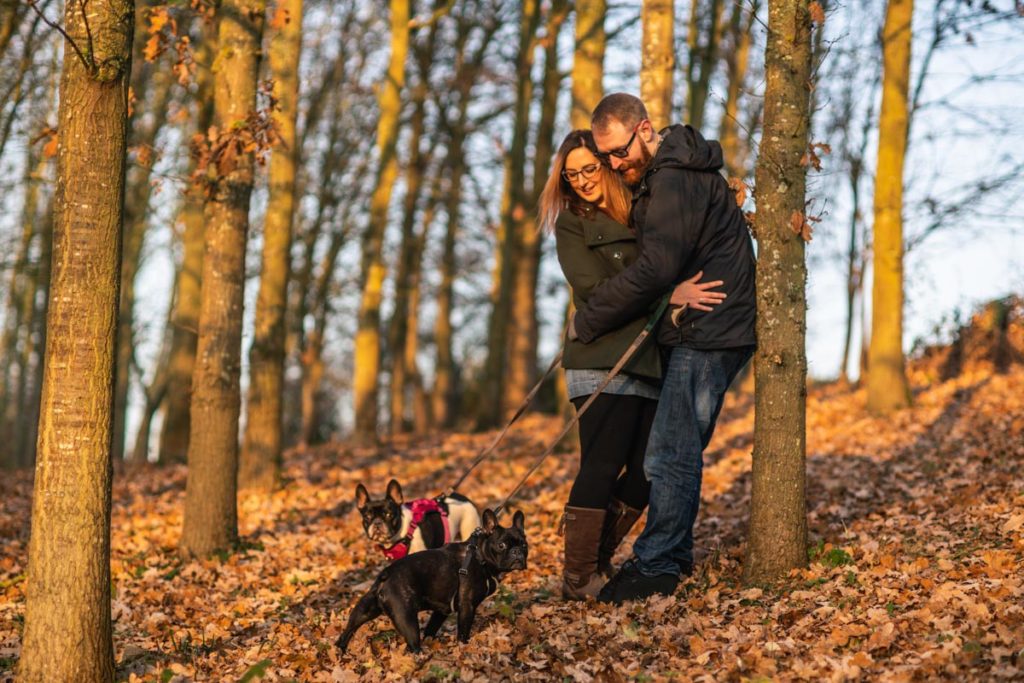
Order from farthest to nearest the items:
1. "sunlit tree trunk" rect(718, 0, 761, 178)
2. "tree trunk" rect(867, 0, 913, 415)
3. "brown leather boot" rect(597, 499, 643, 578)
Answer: "sunlit tree trunk" rect(718, 0, 761, 178), "tree trunk" rect(867, 0, 913, 415), "brown leather boot" rect(597, 499, 643, 578)

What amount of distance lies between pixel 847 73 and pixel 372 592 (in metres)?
19.1

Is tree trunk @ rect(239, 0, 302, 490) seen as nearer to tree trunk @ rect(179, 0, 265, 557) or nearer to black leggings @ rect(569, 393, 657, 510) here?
tree trunk @ rect(179, 0, 265, 557)

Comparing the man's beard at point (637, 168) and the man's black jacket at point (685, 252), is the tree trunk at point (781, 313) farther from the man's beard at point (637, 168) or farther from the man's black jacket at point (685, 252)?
the man's beard at point (637, 168)

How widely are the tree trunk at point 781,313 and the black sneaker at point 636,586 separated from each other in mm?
505

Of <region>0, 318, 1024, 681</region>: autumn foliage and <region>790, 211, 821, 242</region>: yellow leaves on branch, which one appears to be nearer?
<region>0, 318, 1024, 681</region>: autumn foliage

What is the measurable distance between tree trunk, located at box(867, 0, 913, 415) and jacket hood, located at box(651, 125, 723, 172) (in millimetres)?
8570

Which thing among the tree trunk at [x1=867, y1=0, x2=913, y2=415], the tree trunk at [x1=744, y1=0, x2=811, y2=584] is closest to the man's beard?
the tree trunk at [x1=744, y1=0, x2=811, y2=584]

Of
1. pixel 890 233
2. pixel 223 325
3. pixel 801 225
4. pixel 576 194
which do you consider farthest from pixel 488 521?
pixel 890 233

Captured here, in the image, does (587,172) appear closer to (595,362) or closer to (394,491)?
(595,362)

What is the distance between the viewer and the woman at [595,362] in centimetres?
541

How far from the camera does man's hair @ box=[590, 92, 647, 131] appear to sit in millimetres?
5238

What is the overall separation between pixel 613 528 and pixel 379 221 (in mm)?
10795

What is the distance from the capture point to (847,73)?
2048 cm

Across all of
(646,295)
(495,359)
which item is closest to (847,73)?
(495,359)
